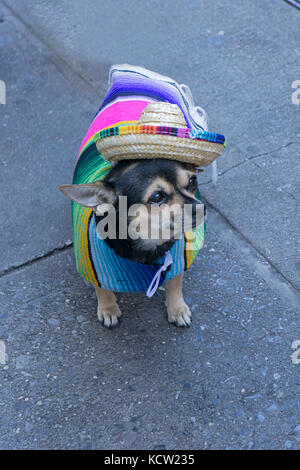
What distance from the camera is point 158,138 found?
86.6 inches

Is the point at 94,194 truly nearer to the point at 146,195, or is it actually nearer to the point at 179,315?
the point at 146,195

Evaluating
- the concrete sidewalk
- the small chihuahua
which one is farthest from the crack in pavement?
the small chihuahua

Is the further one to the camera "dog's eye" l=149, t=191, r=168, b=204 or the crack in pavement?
the crack in pavement

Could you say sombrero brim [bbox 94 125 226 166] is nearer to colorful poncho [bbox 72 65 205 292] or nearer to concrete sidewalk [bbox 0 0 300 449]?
colorful poncho [bbox 72 65 205 292]

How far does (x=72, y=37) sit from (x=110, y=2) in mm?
690

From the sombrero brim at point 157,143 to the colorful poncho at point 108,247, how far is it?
25cm

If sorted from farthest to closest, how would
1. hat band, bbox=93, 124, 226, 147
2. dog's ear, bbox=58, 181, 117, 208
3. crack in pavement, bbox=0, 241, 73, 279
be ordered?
1. crack in pavement, bbox=0, 241, 73, 279
2. dog's ear, bbox=58, 181, 117, 208
3. hat band, bbox=93, 124, 226, 147

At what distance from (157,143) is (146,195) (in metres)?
0.26

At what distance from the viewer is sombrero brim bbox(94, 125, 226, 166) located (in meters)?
2.20

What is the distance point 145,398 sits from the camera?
2.76 m

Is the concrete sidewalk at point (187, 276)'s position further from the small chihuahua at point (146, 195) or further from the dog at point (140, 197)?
the small chihuahua at point (146, 195)

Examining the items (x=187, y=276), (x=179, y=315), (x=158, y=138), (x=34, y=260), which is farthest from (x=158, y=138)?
(x=34, y=260)
